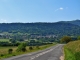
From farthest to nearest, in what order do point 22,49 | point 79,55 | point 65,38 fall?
point 65,38
point 22,49
point 79,55

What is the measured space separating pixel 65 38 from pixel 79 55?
15832 cm

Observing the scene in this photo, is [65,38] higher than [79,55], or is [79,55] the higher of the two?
[79,55]

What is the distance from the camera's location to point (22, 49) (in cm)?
6400

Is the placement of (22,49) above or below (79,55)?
below

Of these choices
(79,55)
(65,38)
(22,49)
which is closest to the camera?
(79,55)

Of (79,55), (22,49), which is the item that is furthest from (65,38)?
(79,55)

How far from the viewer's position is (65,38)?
176750 mm

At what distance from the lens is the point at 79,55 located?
19.3 m

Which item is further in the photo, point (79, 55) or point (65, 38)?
point (65, 38)

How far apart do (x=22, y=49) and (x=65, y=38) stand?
4544 inches

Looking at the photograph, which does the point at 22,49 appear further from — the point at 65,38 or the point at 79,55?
the point at 65,38

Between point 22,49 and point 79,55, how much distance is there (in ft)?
149

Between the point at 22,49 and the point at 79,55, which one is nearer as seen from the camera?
the point at 79,55
